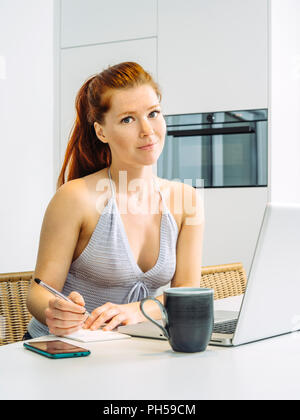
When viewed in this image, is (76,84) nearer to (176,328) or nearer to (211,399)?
(176,328)

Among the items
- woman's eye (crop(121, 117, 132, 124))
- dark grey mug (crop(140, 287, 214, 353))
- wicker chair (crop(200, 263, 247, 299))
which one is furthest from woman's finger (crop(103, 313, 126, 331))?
wicker chair (crop(200, 263, 247, 299))

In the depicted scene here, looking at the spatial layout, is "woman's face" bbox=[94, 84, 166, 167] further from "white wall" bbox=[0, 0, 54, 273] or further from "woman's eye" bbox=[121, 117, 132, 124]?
"white wall" bbox=[0, 0, 54, 273]

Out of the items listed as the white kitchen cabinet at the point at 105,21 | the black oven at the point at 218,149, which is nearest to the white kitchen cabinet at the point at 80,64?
the white kitchen cabinet at the point at 105,21

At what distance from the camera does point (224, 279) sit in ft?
6.01

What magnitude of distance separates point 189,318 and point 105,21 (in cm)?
274

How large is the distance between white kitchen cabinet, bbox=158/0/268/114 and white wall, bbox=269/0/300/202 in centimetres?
7

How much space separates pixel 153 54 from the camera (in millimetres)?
3049

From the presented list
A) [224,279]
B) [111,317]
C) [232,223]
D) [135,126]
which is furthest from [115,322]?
[232,223]

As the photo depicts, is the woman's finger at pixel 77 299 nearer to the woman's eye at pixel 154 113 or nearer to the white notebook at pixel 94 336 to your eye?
the white notebook at pixel 94 336

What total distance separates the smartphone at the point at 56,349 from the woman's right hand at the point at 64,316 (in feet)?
0.24

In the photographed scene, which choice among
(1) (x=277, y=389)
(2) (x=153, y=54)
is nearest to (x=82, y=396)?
(1) (x=277, y=389)

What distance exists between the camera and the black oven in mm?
2773

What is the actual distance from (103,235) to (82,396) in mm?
773

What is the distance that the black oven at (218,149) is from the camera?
9.10ft
